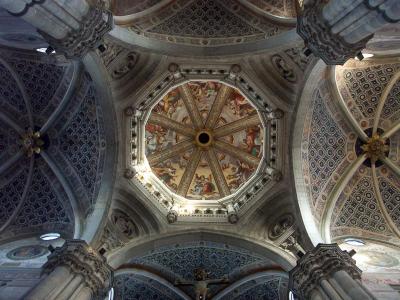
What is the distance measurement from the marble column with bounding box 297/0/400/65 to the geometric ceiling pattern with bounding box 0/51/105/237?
851 cm

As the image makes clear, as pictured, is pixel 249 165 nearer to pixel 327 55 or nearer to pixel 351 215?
pixel 351 215

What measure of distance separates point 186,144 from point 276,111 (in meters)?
6.27

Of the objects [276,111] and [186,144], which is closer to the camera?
[276,111]

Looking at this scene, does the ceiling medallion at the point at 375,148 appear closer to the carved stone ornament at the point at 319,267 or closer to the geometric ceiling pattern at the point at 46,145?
the carved stone ornament at the point at 319,267

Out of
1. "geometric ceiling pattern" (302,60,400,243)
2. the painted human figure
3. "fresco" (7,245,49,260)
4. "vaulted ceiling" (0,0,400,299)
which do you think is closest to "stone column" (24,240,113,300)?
"vaulted ceiling" (0,0,400,299)

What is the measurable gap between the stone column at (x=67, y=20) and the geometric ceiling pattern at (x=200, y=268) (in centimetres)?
810

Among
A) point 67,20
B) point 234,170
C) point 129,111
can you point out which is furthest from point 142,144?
point 67,20

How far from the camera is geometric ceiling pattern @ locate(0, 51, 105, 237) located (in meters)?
16.9

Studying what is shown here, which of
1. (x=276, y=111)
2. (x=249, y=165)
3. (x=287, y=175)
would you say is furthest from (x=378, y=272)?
(x=249, y=165)

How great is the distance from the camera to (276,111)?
17250 mm

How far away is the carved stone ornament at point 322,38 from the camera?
1100cm

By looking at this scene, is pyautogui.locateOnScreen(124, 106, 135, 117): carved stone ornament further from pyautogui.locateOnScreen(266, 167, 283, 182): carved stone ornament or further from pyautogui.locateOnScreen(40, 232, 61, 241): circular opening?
pyautogui.locateOnScreen(266, 167, 283, 182): carved stone ornament

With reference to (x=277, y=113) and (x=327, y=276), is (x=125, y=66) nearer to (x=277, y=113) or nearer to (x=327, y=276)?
(x=277, y=113)

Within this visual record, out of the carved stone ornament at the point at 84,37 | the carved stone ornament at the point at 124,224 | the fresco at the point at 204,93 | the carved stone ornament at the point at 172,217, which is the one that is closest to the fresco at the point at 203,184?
the fresco at the point at 204,93
